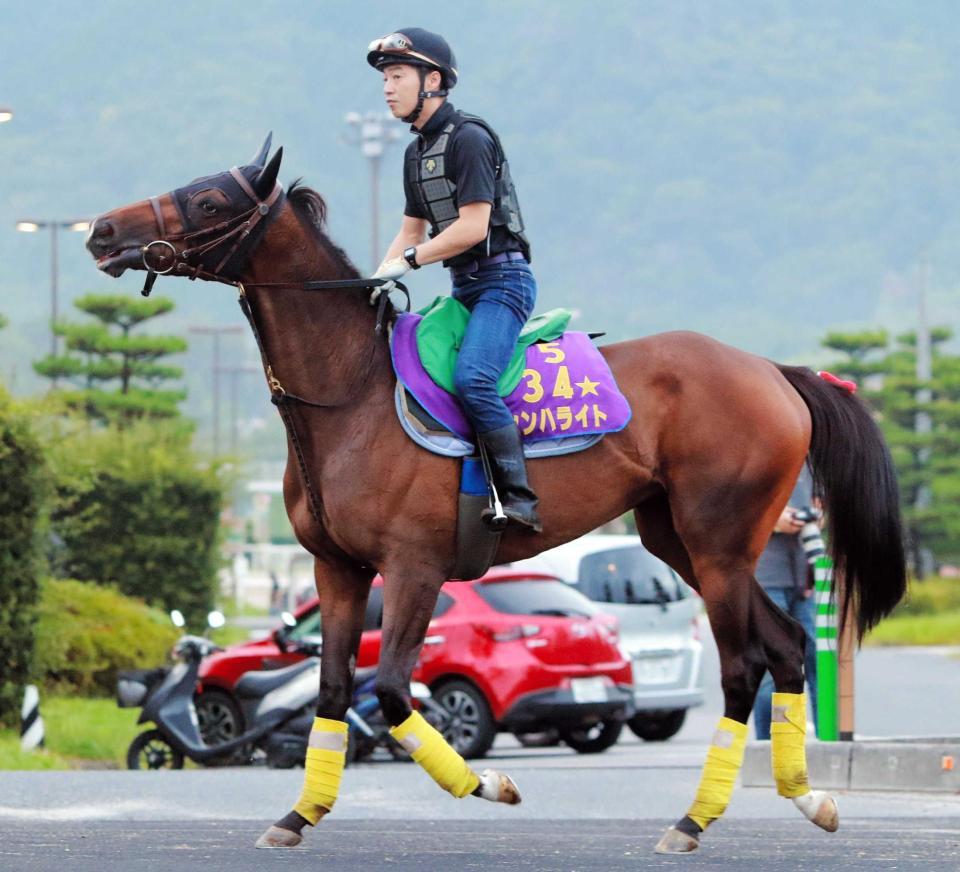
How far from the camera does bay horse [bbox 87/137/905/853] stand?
834 cm

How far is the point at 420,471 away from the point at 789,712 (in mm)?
1983

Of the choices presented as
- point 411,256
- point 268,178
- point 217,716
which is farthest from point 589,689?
point 268,178

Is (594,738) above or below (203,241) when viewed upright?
below

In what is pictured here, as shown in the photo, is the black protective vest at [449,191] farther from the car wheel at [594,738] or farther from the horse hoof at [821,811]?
the car wheel at [594,738]

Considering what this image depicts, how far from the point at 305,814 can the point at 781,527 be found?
5278 mm

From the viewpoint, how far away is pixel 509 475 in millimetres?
8391

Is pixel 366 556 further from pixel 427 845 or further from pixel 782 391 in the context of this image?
pixel 782 391

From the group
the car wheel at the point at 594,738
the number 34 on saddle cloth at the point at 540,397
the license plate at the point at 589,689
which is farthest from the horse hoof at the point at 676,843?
the car wheel at the point at 594,738

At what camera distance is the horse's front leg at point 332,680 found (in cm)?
841

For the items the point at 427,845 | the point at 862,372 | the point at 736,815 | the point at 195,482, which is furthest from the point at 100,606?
the point at 862,372

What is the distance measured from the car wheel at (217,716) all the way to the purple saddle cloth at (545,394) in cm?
951

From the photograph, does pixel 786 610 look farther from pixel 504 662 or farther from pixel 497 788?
pixel 504 662

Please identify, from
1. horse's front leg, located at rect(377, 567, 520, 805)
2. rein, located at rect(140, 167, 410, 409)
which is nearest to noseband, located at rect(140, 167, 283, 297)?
rein, located at rect(140, 167, 410, 409)

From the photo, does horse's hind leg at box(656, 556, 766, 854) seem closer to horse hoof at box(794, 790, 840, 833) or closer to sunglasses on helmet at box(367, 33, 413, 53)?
horse hoof at box(794, 790, 840, 833)
